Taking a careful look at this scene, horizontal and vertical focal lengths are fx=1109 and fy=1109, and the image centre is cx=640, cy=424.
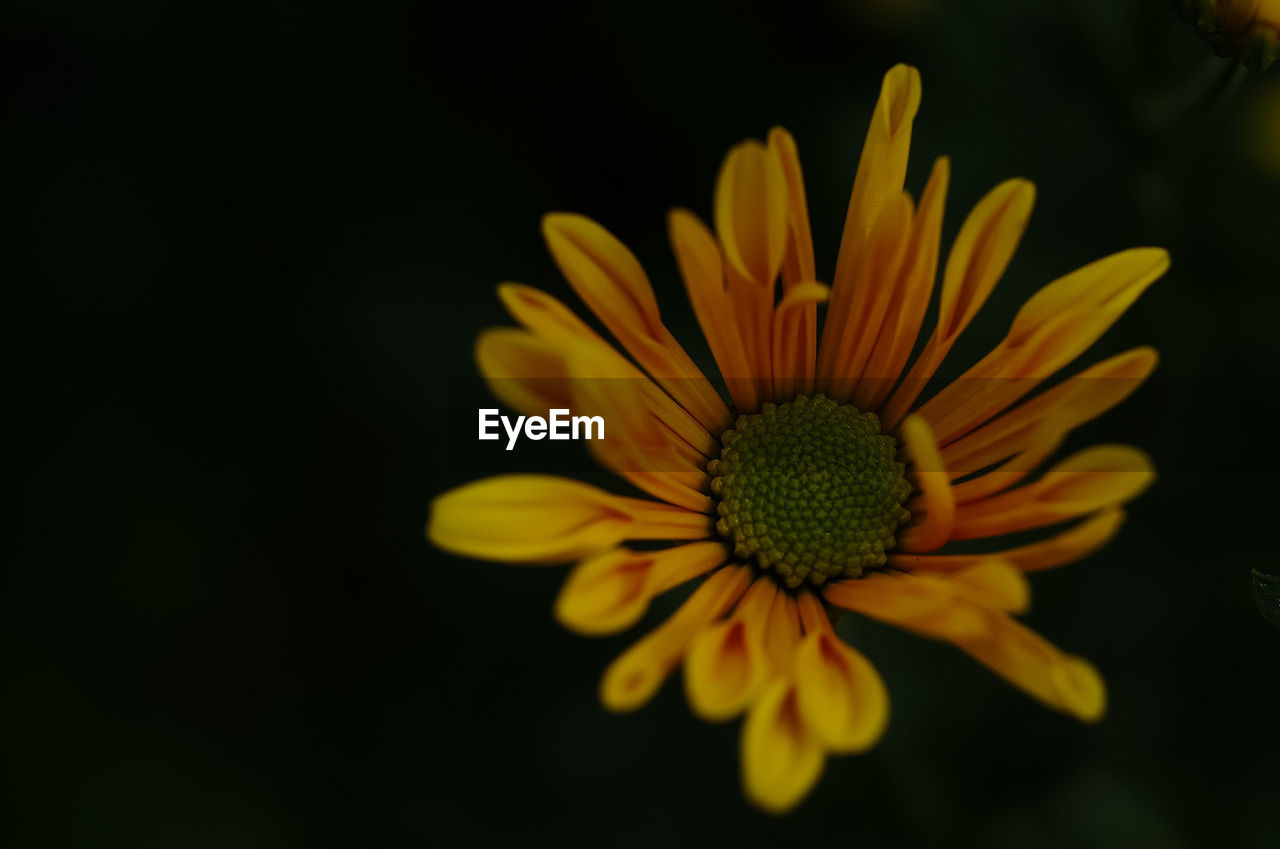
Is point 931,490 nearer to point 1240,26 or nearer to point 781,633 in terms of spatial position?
point 781,633

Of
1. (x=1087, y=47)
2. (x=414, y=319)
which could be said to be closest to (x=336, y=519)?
(x=414, y=319)

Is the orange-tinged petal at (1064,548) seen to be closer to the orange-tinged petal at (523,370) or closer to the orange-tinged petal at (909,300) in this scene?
the orange-tinged petal at (909,300)

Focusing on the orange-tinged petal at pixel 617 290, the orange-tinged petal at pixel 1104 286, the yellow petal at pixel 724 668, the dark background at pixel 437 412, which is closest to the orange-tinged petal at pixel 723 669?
the yellow petal at pixel 724 668

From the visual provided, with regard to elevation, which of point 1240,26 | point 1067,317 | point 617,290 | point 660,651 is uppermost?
point 1240,26

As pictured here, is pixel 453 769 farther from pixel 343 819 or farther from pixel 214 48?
pixel 214 48

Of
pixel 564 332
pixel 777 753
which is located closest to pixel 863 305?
pixel 564 332

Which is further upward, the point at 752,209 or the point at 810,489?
the point at 752,209
